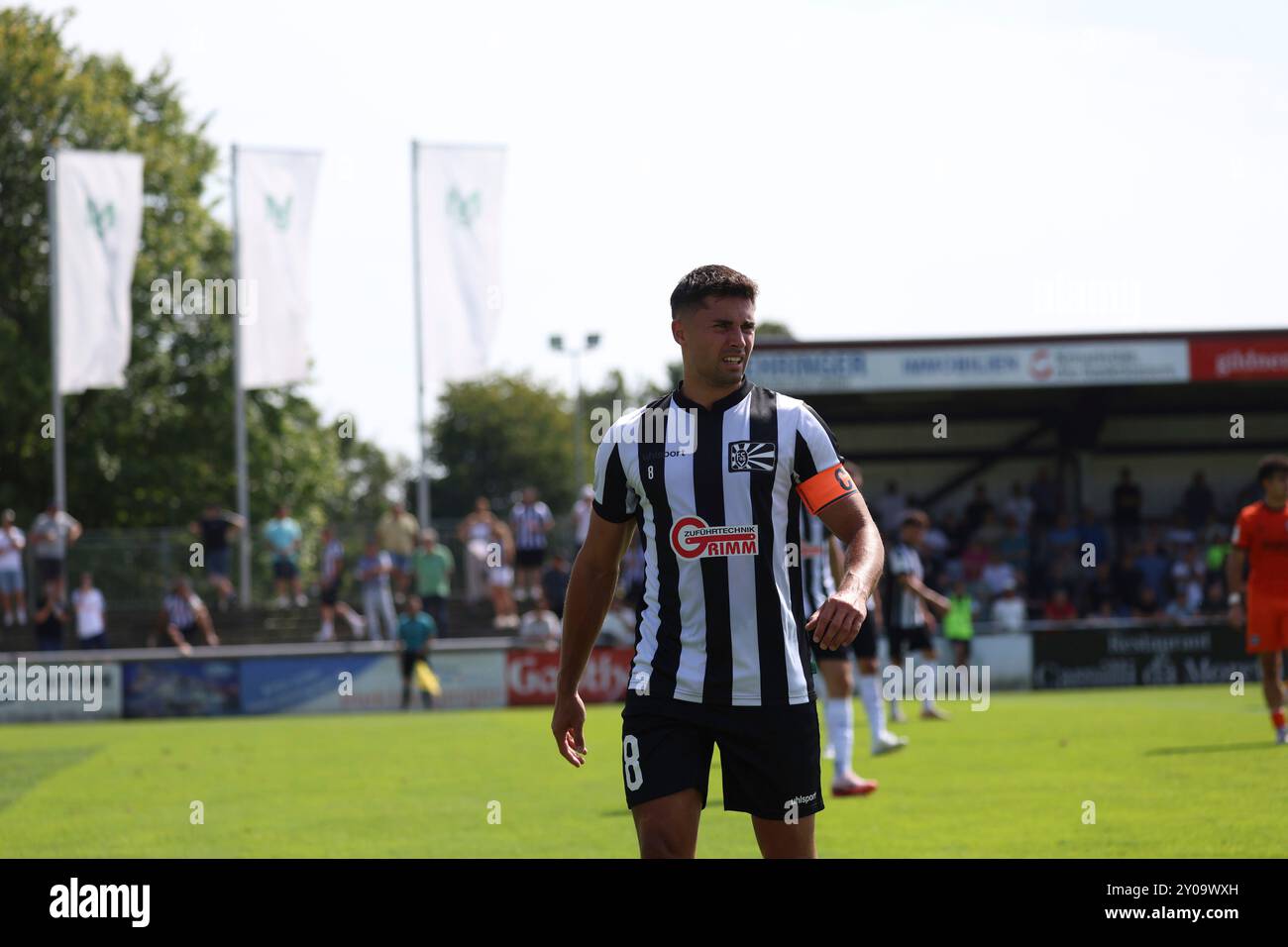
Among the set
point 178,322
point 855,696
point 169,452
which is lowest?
point 855,696

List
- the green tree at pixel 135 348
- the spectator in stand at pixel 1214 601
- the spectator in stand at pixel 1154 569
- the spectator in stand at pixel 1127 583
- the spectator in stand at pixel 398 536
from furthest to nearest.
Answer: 1. the green tree at pixel 135 348
2. the spectator in stand at pixel 1154 569
3. the spectator in stand at pixel 1127 583
4. the spectator in stand at pixel 1214 601
5. the spectator in stand at pixel 398 536

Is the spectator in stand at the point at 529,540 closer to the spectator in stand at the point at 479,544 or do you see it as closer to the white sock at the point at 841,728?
the spectator in stand at the point at 479,544

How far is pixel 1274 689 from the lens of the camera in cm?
1396

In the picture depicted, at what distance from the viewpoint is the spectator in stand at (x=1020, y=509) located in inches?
1307

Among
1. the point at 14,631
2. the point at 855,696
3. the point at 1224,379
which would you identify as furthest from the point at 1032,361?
the point at 14,631

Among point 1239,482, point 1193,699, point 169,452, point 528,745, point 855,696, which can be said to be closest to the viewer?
point 528,745

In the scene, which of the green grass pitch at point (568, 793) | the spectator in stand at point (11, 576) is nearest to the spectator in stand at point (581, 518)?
the green grass pitch at point (568, 793)

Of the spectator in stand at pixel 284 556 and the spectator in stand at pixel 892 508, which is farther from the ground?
the spectator in stand at pixel 892 508

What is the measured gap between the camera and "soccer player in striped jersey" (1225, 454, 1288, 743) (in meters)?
13.7

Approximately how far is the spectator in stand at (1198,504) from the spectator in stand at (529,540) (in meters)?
14.1

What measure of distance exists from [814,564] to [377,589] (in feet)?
56.4

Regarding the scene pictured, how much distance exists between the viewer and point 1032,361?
31.2m
